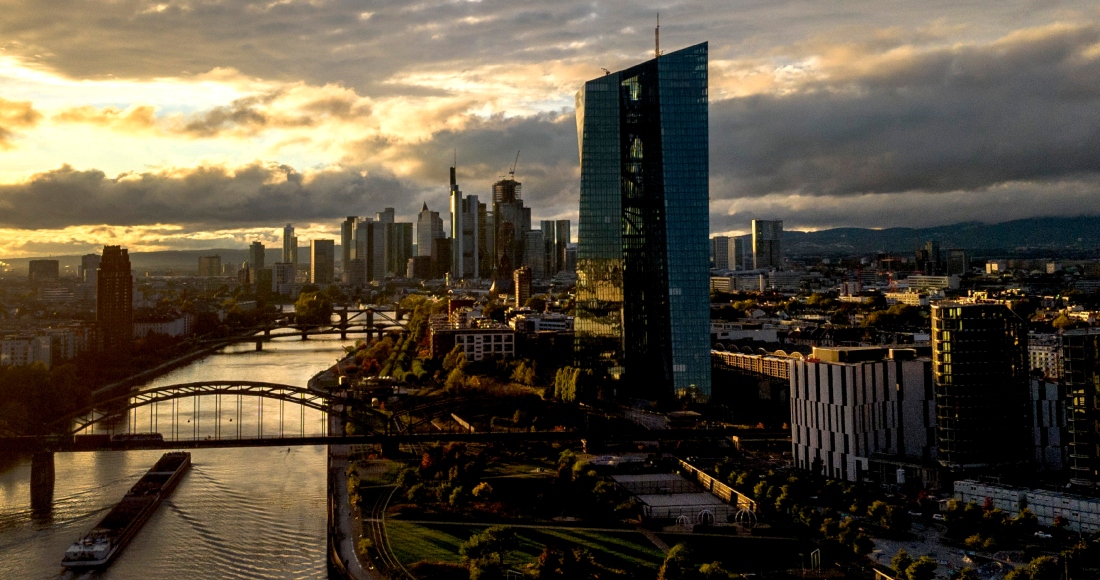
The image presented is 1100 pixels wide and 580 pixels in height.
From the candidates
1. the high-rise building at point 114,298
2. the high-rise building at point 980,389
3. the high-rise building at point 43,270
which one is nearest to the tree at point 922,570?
the high-rise building at point 980,389

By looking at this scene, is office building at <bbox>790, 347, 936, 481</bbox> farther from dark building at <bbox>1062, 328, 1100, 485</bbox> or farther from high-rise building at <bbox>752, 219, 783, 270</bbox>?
high-rise building at <bbox>752, 219, 783, 270</bbox>

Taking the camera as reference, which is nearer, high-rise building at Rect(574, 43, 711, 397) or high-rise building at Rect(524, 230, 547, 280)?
high-rise building at Rect(574, 43, 711, 397)

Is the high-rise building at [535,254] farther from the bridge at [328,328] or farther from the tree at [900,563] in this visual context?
the tree at [900,563]

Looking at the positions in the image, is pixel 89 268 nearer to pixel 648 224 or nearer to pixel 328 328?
pixel 328 328

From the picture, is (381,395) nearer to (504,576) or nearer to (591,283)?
(591,283)

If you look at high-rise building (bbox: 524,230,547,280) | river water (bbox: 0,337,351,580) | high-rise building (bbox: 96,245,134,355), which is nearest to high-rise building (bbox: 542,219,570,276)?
high-rise building (bbox: 524,230,547,280)

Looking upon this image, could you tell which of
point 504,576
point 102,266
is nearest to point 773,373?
point 504,576
